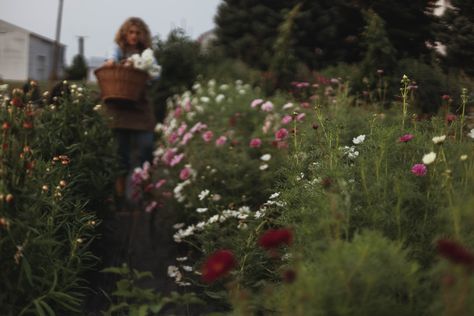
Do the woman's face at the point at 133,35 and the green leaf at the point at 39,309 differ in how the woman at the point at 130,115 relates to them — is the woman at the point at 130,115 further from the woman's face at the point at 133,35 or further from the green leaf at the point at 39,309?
the green leaf at the point at 39,309

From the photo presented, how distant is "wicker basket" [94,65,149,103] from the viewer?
630cm

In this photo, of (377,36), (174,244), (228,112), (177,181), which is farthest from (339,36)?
(174,244)

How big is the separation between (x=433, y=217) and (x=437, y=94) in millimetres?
3902

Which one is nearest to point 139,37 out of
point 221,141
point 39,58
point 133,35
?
point 133,35

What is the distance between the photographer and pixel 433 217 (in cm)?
271

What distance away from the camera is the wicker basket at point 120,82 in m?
6.30

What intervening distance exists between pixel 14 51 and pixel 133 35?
31.3 metres

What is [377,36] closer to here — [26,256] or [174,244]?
[174,244]

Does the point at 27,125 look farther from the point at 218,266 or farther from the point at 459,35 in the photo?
the point at 459,35

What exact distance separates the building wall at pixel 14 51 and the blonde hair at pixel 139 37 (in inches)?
1162

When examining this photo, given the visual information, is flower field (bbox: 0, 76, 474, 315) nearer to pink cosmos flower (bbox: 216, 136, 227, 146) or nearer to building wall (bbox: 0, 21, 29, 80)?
pink cosmos flower (bbox: 216, 136, 227, 146)

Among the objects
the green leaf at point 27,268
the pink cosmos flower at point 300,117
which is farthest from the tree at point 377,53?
the green leaf at point 27,268

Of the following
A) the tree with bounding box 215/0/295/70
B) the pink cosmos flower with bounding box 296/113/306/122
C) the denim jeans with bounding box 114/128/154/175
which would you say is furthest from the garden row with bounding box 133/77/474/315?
the tree with bounding box 215/0/295/70

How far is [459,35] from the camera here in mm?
6754
